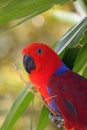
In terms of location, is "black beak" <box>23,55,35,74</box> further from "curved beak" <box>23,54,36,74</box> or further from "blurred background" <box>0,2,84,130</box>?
"blurred background" <box>0,2,84,130</box>

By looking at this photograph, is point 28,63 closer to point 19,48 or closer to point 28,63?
point 28,63

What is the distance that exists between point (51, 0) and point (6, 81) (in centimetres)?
149

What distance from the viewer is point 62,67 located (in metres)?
0.71

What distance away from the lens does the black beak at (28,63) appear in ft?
2.27

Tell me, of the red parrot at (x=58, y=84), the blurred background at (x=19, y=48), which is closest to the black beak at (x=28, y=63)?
the red parrot at (x=58, y=84)

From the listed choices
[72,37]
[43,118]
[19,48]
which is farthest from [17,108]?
[19,48]

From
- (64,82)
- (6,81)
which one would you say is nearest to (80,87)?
(64,82)

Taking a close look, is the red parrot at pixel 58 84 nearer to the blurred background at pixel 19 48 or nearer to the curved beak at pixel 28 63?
the curved beak at pixel 28 63

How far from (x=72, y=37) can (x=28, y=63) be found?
0.10 meters

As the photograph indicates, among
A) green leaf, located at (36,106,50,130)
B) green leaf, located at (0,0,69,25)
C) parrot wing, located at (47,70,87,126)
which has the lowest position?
green leaf, located at (36,106,50,130)

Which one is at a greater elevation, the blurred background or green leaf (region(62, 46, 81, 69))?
green leaf (region(62, 46, 81, 69))

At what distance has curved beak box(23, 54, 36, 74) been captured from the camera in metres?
0.69

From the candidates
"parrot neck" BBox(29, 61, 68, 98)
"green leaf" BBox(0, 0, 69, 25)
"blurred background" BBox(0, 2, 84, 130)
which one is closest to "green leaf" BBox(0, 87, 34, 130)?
"parrot neck" BBox(29, 61, 68, 98)

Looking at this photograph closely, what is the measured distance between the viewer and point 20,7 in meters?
0.64
